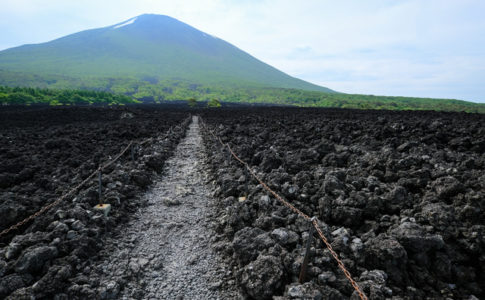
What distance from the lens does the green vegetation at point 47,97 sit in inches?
2083

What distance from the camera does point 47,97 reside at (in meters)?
60.4

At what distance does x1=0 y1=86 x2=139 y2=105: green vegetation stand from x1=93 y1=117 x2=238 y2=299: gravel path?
62.7 metres

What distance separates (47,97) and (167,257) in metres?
72.2

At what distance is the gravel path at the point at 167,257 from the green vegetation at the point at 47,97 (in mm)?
62662

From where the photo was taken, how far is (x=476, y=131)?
13.2 metres

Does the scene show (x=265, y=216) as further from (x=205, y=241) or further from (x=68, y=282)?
(x=68, y=282)

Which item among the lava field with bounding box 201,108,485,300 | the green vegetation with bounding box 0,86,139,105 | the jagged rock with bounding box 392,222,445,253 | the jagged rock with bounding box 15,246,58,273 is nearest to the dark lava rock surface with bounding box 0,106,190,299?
the jagged rock with bounding box 15,246,58,273

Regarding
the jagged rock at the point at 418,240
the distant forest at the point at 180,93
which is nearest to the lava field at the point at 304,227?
the jagged rock at the point at 418,240

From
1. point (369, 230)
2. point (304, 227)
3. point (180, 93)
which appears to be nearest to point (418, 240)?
point (369, 230)

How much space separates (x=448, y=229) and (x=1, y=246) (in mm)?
8452

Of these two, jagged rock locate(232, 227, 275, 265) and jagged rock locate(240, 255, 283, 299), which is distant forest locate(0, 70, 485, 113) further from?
jagged rock locate(240, 255, 283, 299)

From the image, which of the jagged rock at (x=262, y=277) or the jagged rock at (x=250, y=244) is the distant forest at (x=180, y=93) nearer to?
the jagged rock at (x=250, y=244)

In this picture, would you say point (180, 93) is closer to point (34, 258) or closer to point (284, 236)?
point (34, 258)

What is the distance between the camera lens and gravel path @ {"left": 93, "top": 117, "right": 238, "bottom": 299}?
4555 mm
